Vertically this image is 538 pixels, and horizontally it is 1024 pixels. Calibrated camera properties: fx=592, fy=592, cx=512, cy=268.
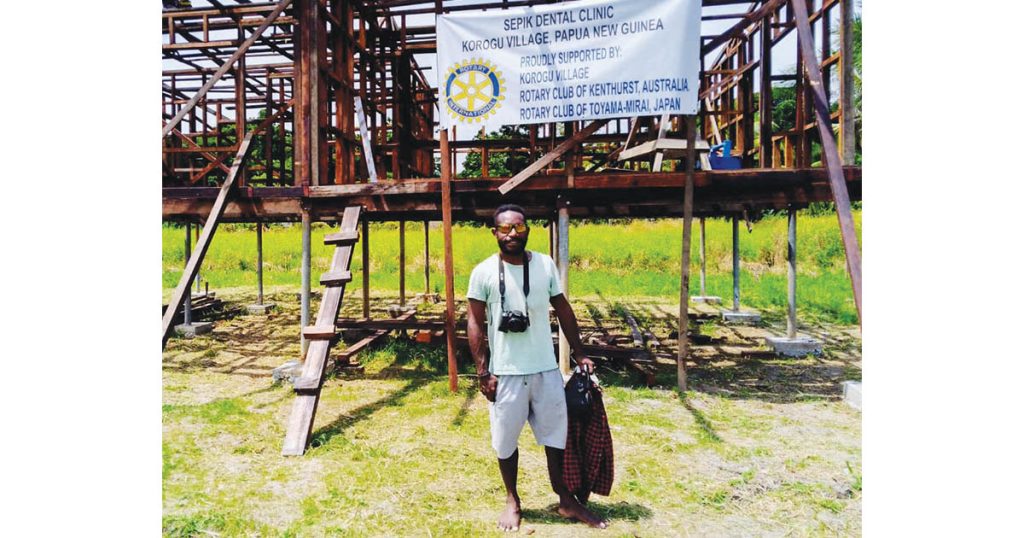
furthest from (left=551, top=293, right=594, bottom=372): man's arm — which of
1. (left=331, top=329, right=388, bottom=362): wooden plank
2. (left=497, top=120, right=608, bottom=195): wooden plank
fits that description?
(left=331, top=329, right=388, bottom=362): wooden plank

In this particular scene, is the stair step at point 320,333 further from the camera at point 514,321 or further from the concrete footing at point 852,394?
the concrete footing at point 852,394

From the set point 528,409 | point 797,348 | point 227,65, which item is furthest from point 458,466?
point 797,348

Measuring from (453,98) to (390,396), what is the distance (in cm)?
346

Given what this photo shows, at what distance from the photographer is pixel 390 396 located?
273 inches

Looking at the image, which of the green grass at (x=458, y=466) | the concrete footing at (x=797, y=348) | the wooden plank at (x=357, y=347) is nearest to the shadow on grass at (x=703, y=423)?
the green grass at (x=458, y=466)

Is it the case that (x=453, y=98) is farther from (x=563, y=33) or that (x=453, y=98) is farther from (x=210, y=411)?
(x=210, y=411)

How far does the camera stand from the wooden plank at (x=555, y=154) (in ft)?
20.4

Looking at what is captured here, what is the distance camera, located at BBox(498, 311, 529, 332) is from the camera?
3518mm

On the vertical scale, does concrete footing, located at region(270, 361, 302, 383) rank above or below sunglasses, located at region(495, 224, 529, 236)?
below

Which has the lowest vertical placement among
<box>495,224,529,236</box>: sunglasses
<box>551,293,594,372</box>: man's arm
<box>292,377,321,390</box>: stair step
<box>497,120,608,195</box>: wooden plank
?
<box>292,377,321,390</box>: stair step

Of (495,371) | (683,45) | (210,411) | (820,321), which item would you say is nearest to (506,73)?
(683,45)

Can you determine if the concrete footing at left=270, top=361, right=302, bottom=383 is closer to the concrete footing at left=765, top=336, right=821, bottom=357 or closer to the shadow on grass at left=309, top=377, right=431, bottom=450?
the shadow on grass at left=309, top=377, right=431, bottom=450

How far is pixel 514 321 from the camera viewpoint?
138 inches

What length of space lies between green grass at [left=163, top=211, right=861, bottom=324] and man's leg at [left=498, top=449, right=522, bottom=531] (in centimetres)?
1284
